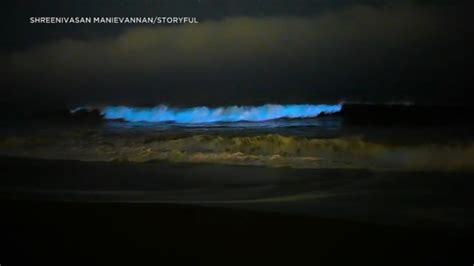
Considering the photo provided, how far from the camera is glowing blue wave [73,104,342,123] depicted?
92.7 inches

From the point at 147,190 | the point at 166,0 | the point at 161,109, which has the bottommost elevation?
the point at 147,190

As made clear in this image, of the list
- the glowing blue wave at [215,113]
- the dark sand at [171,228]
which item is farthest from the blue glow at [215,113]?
the dark sand at [171,228]

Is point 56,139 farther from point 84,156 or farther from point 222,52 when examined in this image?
point 222,52

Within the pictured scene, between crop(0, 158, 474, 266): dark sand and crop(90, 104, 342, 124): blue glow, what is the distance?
239mm

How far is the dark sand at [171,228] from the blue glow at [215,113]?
239 mm

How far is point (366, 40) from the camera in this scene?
7.64 ft

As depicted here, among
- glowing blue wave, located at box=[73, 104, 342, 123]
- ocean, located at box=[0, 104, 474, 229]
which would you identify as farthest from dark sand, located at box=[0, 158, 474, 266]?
glowing blue wave, located at box=[73, 104, 342, 123]

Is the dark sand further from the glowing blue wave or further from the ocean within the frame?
the glowing blue wave

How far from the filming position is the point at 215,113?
2387mm

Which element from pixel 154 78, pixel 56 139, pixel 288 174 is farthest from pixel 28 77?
pixel 288 174

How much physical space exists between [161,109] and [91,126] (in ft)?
1.20

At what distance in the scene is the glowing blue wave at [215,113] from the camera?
2.36 meters

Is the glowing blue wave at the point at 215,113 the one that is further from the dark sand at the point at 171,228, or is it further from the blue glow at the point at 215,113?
the dark sand at the point at 171,228

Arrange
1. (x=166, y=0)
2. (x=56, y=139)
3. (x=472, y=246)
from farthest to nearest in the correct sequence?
(x=56, y=139)
(x=166, y=0)
(x=472, y=246)
